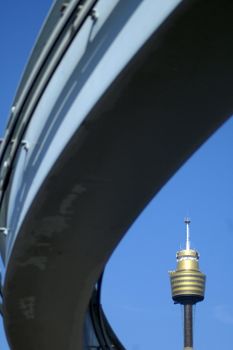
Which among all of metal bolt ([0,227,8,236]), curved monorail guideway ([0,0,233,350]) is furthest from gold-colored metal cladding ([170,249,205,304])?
curved monorail guideway ([0,0,233,350])

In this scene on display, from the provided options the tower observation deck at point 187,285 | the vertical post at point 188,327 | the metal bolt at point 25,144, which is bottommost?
the metal bolt at point 25,144

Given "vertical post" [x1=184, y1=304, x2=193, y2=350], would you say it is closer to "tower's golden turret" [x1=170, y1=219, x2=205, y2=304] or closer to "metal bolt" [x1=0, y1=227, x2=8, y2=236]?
"tower's golden turret" [x1=170, y1=219, x2=205, y2=304]

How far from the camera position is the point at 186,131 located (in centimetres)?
834

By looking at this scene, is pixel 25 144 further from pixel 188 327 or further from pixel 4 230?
pixel 188 327

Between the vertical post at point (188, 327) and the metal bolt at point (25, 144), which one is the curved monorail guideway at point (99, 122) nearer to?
the metal bolt at point (25, 144)

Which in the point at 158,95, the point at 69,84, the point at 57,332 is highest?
the point at 69,84

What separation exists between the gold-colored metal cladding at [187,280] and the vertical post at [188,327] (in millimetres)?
1275

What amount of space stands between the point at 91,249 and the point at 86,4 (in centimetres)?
408

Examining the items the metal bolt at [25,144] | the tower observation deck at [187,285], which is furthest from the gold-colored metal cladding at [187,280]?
the metal bolt at [25,144]

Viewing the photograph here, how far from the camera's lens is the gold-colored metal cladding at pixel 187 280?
4668 inches

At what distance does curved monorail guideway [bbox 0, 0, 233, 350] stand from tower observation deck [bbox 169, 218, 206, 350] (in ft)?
355

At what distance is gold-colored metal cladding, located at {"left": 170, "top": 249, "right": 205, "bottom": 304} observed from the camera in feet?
389

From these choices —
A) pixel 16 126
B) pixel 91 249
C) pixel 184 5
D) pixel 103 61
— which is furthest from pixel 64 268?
pixel 184 5

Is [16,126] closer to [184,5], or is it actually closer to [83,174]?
[83,174]
